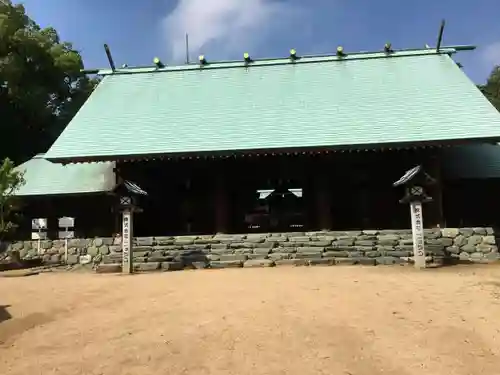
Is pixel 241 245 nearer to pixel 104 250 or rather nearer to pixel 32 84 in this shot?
pixel 104 250

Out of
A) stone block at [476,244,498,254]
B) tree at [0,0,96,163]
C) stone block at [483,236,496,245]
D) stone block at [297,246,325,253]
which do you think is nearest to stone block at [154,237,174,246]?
stone block at [297,246,325,253]

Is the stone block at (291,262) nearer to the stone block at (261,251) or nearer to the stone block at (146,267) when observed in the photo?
the stone block at (261,251)

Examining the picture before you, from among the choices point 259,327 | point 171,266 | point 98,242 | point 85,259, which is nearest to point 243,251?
point 171,266

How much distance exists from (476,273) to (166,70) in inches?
578

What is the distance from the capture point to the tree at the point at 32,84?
24875mm

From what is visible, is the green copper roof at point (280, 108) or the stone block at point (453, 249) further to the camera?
the green copper roof at point (280, 108)

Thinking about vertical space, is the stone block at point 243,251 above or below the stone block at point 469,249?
above

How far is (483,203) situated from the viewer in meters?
16.7

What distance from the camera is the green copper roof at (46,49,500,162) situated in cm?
1473

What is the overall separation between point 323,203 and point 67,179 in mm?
9975

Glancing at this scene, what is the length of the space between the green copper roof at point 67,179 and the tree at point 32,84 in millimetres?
8025

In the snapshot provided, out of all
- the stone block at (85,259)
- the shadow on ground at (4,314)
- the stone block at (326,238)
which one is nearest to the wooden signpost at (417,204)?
the stone block at (326,238)

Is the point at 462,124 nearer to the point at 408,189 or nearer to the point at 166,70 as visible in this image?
the point at 408,189

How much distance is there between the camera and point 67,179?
710 inches
